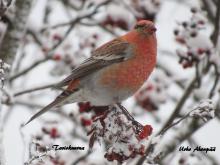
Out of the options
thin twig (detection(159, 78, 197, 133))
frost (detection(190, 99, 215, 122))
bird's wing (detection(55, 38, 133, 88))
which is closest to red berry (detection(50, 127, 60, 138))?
bird's wing (detection(55, 38, 133, 88))

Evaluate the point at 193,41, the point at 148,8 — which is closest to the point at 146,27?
the point at 193,41

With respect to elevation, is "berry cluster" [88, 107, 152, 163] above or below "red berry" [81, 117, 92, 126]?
below

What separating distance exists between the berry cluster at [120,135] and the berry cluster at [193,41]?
145 cm

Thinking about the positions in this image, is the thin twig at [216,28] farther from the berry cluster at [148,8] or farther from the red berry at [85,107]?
the red berry at [85,107]

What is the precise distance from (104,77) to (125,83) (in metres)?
0.19

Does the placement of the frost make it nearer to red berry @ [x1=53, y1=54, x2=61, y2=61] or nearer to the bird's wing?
the bird's wing

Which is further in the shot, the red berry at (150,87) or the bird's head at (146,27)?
the red berry at (150,87)

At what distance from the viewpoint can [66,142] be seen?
18.4 ft

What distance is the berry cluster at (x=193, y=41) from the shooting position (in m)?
4.43

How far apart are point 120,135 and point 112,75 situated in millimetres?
1383

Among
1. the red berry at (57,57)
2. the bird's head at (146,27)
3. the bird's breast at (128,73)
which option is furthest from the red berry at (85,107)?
the red berry at (57,57)

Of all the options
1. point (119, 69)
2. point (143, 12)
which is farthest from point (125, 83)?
point (143, 12)

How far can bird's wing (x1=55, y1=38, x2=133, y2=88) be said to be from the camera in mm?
4270

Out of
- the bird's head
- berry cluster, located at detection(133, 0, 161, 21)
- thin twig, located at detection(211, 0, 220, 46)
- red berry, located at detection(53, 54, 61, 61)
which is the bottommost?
thin twig, located at detection(211, 0, 220, 46)
